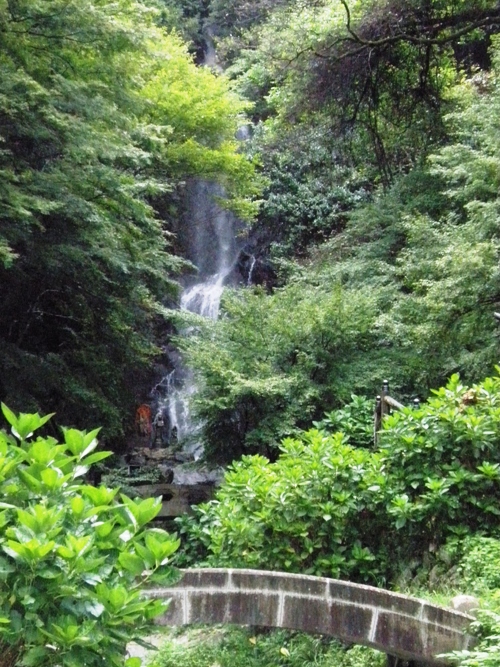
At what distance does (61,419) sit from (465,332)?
590 cm

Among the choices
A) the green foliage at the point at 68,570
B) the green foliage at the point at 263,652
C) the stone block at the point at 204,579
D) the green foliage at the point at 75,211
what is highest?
the green foliage at the point at 75,211

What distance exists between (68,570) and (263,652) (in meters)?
4.34

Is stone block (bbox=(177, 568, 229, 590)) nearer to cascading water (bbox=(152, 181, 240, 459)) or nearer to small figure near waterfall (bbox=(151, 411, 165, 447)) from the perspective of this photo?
small figure near waterfall (bbox=(151, 411, 165, 447))

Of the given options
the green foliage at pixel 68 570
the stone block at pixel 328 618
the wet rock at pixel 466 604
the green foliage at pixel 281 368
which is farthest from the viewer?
the green foliage at pixel 281 368

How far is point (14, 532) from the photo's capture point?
80.9 inches

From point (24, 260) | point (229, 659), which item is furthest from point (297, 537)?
point (24, 260)

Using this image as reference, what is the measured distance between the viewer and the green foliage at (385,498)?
5191 mm

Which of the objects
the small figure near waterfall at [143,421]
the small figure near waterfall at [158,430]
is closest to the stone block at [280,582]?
the small figure near waterfall at [158,430]

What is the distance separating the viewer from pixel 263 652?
19.3 feet

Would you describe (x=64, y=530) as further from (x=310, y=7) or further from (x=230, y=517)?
(x=310, y=7)

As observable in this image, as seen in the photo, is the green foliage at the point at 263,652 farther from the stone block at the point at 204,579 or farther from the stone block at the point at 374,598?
the stone block at the point at 204,579

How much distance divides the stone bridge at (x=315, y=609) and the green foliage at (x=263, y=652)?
100 centimetres

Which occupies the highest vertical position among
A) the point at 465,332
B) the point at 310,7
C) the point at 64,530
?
the point at 310,7

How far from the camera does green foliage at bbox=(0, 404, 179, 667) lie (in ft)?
6.64
